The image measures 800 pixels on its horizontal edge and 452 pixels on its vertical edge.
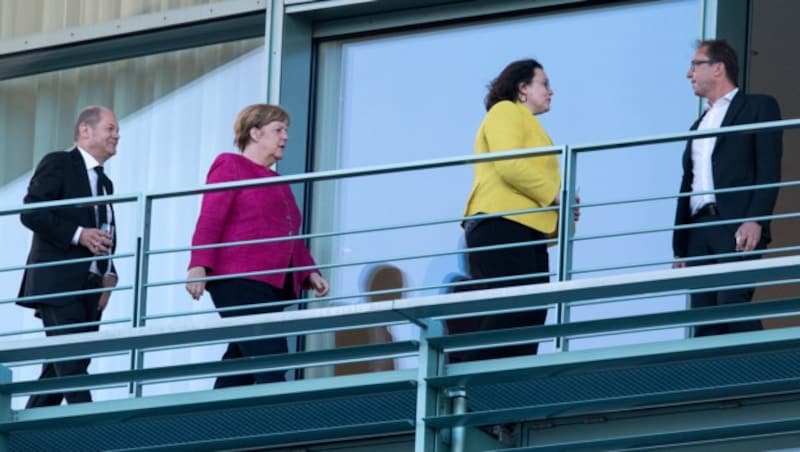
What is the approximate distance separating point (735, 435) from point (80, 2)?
616 cm

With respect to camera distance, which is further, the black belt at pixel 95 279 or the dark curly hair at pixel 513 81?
the black belt at pixel 95 279

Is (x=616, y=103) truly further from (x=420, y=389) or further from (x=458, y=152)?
(x=420, y=389)

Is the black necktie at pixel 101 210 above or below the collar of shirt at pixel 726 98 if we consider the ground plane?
below

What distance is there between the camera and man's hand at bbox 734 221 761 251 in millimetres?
11078

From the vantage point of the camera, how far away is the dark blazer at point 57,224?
12.4m

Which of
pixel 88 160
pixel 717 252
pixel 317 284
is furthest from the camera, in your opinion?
pixel 88 160

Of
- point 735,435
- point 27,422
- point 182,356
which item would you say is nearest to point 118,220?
point 182,356

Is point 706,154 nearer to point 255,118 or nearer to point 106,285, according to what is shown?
point 255,118

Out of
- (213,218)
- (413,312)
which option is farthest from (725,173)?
(213,218)

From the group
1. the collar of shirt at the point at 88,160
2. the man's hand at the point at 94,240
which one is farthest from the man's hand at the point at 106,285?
the collar of shirt at the point at 88,160

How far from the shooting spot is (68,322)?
12.4 m

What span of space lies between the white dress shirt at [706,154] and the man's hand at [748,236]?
271 millimetres

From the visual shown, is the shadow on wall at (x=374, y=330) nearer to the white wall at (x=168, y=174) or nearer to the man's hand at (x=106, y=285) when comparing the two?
the white wall at (x=168, y=174)

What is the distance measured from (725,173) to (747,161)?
13 cm
